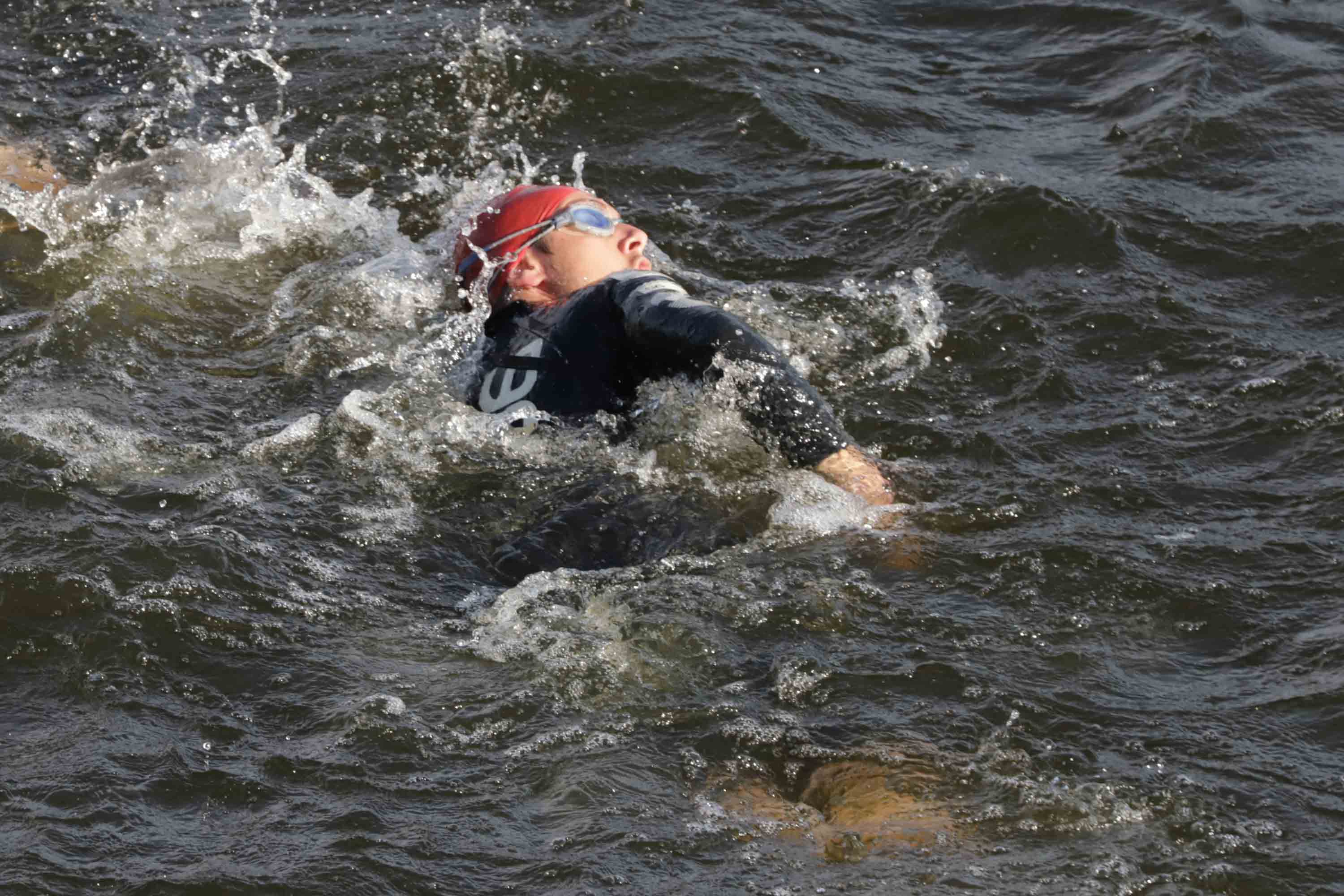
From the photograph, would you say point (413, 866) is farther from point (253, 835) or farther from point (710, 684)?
point (710, 684)

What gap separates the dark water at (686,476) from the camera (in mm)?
3629

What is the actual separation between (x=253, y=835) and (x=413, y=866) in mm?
399

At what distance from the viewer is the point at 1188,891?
10.7 ft

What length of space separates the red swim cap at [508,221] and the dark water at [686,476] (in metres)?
0.40

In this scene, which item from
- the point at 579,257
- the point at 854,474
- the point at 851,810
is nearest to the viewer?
the point at 851,810

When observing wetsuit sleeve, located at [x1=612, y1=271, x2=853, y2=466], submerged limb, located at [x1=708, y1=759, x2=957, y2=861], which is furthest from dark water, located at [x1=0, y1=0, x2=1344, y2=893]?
wetsuit sleeve, located at [x1=612, y1=271, x2=853, y2=466]

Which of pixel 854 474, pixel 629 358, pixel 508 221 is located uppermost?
pixel 508 221

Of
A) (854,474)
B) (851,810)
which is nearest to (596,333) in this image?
(854,474)

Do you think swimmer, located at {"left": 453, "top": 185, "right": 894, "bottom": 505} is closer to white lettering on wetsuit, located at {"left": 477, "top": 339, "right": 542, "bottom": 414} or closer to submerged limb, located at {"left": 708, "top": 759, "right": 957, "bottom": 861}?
white lettering on wetsuit, located at {"left": 477, "top": 339, "right": 542, "bottom": 414}

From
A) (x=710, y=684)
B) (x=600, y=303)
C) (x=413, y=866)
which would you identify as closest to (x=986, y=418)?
(x=600, y=303)

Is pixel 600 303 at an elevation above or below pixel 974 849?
above

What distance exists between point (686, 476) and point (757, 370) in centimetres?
57

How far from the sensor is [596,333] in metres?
5.23

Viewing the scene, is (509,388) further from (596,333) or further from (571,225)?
(571,225)
